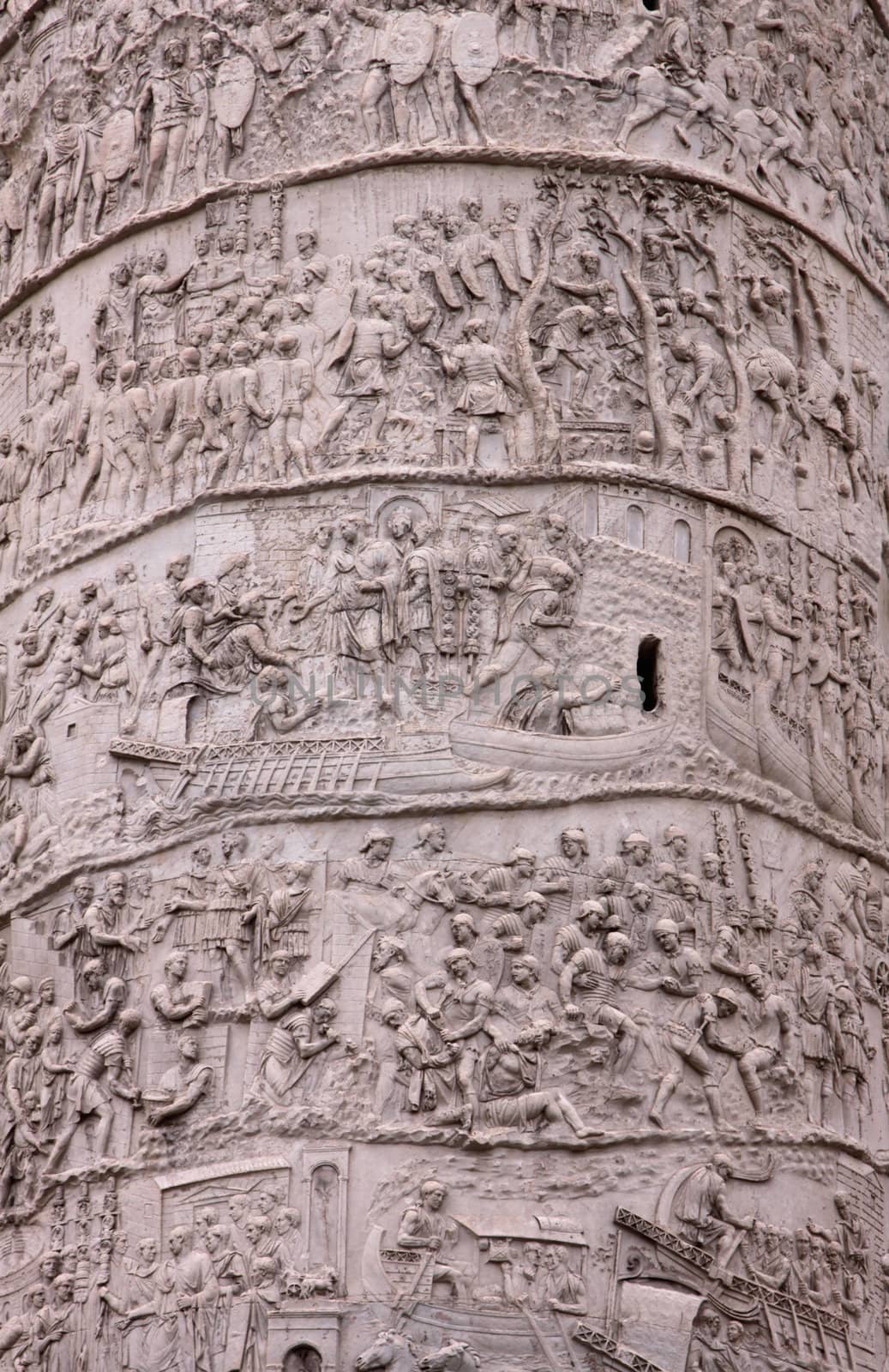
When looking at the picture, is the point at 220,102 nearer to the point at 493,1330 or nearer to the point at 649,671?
the point at 649,671

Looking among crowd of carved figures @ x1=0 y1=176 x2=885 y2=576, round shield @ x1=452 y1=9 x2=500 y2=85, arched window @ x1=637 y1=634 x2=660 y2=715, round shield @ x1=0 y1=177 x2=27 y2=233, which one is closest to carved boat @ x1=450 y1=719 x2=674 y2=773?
arched window @ x1=637 y1=634 x2=660 y2=715

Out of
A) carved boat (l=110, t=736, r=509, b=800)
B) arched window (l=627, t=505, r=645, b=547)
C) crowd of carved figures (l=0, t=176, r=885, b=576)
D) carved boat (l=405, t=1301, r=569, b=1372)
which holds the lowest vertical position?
carved boat (l=405, t=1301, r=569, b=1372)

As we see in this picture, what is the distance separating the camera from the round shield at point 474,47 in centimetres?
1498

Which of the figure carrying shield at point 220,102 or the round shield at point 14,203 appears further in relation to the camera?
the round shield at point 14,203

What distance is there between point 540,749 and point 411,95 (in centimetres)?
306

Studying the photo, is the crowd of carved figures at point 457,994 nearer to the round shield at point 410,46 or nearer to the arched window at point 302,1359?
the arched window at point 302,1359

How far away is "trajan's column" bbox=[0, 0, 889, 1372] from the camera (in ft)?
44.0

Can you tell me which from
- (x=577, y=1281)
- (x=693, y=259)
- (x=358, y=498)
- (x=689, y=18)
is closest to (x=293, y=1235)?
(x=577, y=1281)

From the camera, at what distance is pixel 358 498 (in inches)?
564

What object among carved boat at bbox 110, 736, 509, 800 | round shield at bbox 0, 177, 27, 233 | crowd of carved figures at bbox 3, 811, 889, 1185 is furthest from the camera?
round shield at bbox 0, 177, 27, 233

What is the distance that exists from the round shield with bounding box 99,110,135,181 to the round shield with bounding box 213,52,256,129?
0.45 metres

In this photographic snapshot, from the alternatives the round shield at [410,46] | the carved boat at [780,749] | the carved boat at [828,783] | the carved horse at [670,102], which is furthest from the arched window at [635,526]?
the round shield at [410,46]

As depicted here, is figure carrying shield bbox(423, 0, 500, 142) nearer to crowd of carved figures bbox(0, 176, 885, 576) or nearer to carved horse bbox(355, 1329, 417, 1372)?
crowd of carved figures bbox(0, 176, 885, 576)

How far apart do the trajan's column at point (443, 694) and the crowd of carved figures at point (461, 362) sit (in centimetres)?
2
